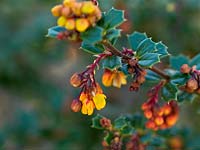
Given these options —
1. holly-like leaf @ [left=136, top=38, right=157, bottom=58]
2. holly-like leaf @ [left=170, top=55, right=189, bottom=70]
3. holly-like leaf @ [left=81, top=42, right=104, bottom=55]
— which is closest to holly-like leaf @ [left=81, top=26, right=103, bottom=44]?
holly-like leaf @ [left=81, top=42, right=104, bottom=55]

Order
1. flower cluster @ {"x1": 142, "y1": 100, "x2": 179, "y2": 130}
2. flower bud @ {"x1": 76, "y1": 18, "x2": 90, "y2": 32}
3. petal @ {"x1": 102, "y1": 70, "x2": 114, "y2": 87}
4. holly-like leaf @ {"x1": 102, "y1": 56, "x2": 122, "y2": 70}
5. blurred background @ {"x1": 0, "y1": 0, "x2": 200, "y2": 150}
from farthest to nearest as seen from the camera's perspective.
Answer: blurred background @ {"x1": 0, "y1": 0, "x2": 200, "y2": 150} → flower cluster @ {"x1": 142, "y1": 100, "x2": 179, "y2": 130} → petal @ {"x1": 102, "y1": 70, "x2": 114, "y2": 87} → holly-like leaf @ {"x1": 102, "y1": 56, "x2": 122, "y2": 70} → flower bud @ {"x1": 76, "y1": 18, "x2": 90, "y2": 32}

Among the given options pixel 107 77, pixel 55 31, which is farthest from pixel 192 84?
pixel 55 31

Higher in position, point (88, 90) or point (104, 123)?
point (88, 90)

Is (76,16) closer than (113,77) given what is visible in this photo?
Yes

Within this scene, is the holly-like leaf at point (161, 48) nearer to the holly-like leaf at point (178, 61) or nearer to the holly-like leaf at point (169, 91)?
the holly-like leaf at point (169, 91)

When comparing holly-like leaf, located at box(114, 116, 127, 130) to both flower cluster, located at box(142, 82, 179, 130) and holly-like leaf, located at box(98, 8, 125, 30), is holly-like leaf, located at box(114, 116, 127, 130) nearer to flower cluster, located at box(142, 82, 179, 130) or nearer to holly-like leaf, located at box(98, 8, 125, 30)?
flower cluster, located at box(142, 82, 179, 130)

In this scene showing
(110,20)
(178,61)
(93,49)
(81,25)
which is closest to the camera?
(81,25)

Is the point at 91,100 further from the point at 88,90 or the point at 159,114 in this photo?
the point at 159,114

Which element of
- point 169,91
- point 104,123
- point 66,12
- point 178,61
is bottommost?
point 104,123
